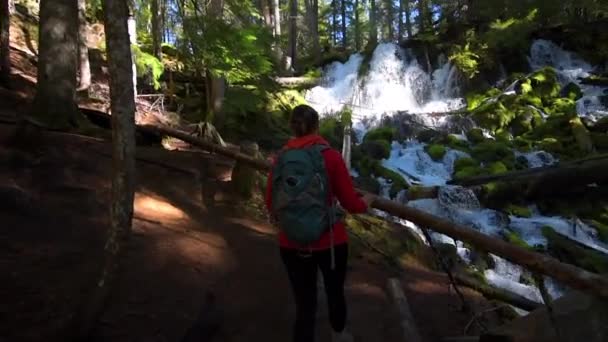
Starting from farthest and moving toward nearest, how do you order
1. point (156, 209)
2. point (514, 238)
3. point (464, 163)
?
point (464, 163) → point (514, 238) → point (156, 209)

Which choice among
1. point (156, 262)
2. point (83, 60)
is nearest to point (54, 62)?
point (156, 262)

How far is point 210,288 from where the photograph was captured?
5.09m

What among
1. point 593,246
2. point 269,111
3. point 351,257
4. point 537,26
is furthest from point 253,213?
point 537,26

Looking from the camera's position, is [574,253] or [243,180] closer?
[243,180]

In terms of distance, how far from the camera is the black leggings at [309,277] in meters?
3.45

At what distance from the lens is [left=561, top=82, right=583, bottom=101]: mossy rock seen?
2222cm

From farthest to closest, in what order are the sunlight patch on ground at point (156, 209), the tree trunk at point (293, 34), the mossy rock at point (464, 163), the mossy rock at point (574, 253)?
the tree trunk at point (293, 34) < the mossy rock at point (464, 163) < the mossy rock at point (574, 253) < the sunlight patch on ground at point (156, 209)

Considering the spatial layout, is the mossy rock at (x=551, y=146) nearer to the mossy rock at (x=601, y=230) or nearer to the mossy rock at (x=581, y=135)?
the mossy rock at (x=581, y=135)

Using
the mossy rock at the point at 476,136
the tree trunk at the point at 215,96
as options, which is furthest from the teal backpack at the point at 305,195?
the mossy rock at the point at 476,136

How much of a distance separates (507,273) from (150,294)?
8977mm

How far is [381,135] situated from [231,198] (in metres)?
12.3

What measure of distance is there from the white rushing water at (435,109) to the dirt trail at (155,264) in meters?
5.86

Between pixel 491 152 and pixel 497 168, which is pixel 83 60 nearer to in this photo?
pixel 497 168

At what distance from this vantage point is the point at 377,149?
18.3 m
